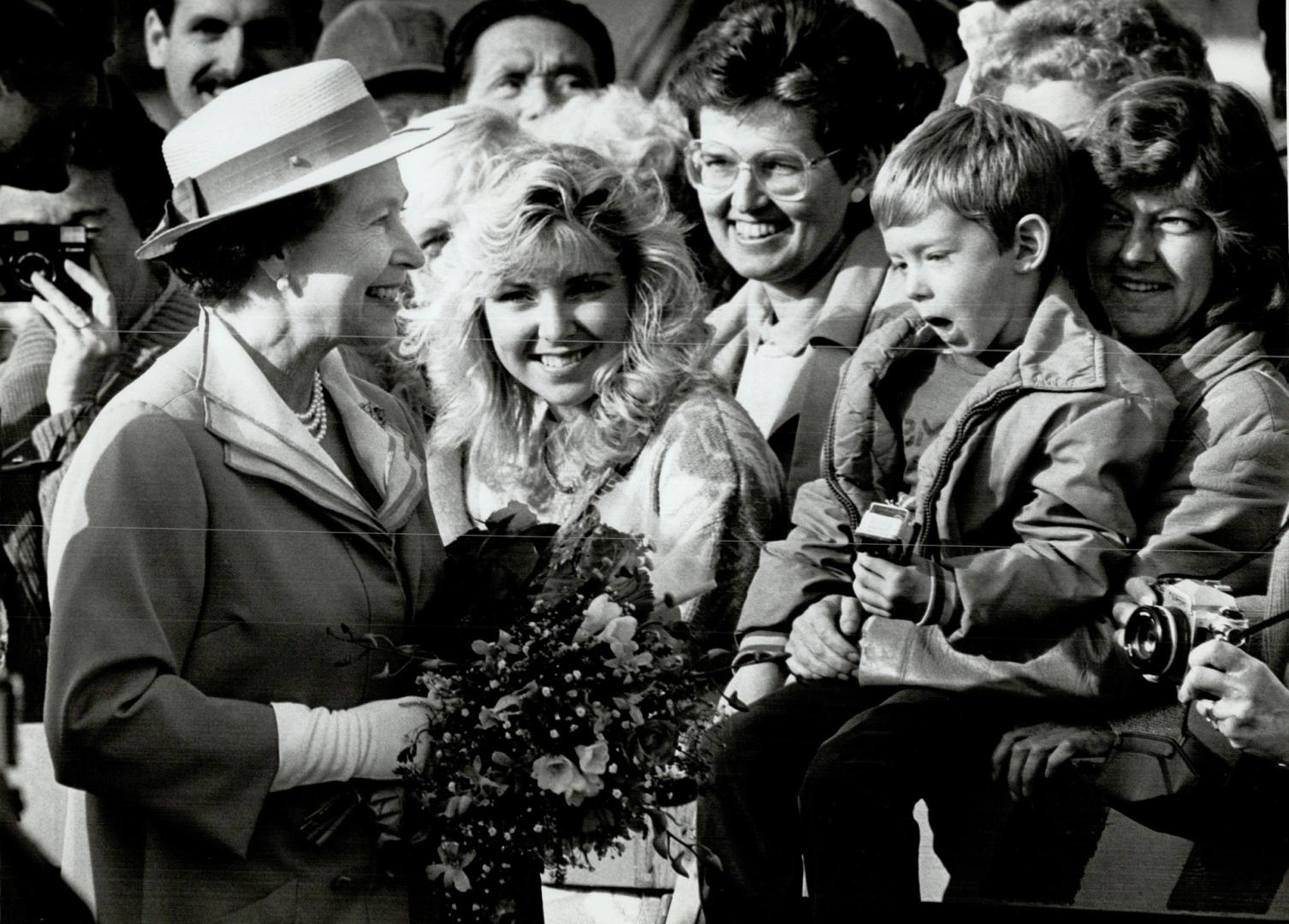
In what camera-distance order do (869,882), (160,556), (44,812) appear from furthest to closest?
(44,812), (869,882), (160,556)

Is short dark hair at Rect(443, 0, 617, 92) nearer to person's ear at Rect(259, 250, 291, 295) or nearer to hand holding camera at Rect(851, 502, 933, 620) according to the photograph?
person's ear at Rect(259, 250, 291, 295)

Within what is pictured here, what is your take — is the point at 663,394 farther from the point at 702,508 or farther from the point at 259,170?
the point at 259,170

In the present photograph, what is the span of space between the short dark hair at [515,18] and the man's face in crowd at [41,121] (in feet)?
1.77

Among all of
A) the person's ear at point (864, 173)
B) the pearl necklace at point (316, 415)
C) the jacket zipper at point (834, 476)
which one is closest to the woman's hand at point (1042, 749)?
the jacket zipper at point (834, 476)

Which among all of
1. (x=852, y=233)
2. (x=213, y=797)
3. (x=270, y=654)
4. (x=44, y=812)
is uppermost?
(x=852, y=233)

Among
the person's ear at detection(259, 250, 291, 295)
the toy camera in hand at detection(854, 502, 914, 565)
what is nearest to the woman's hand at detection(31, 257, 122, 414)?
the person's ear at detection(259, 250, 291, 295)

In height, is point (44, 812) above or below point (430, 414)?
below

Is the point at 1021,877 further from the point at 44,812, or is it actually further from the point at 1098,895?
the point at 44,812

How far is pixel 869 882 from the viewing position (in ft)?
7.17

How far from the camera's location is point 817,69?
2301 mm

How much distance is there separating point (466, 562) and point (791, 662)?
1.51ft

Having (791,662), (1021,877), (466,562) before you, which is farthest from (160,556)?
(1021,877)

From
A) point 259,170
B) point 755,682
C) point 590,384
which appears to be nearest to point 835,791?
point 755,682

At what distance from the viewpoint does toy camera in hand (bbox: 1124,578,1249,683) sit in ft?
6.88
